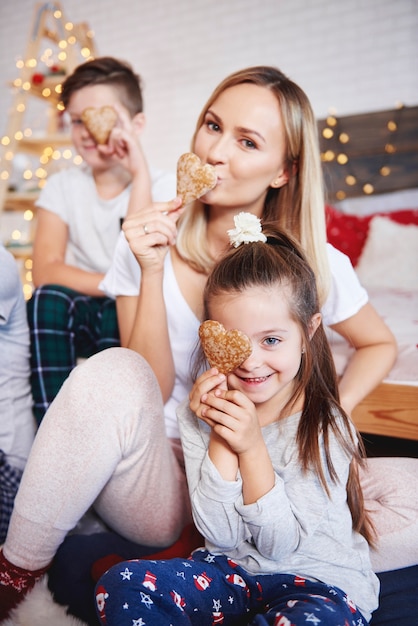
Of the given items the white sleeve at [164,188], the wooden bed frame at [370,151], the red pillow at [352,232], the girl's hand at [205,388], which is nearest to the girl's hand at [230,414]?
the girl's hand at [205,388]

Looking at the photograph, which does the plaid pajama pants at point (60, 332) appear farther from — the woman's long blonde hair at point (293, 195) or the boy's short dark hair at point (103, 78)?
the boy's short dark hair at point (103, 78)

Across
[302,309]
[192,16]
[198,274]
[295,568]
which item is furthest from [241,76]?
[192,16]

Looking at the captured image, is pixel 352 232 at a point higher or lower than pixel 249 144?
lower

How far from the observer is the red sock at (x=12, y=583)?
1.02 m

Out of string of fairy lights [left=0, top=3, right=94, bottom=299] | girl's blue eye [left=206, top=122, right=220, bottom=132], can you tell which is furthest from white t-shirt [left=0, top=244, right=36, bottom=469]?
string of fairy lights [left=0, top=3, right=94, bottom=299]

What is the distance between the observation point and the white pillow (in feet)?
8.44

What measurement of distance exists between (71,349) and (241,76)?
853mm

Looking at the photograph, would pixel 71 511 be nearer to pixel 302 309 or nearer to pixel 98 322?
pixel 302 309

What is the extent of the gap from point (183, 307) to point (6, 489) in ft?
1.88

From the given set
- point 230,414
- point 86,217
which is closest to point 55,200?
point 86,217

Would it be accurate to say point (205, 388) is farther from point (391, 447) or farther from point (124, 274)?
point (391, 447)

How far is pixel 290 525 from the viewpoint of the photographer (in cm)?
92

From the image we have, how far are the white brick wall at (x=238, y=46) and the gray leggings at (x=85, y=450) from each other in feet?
9.29

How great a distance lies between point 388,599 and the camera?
106 centimetres
